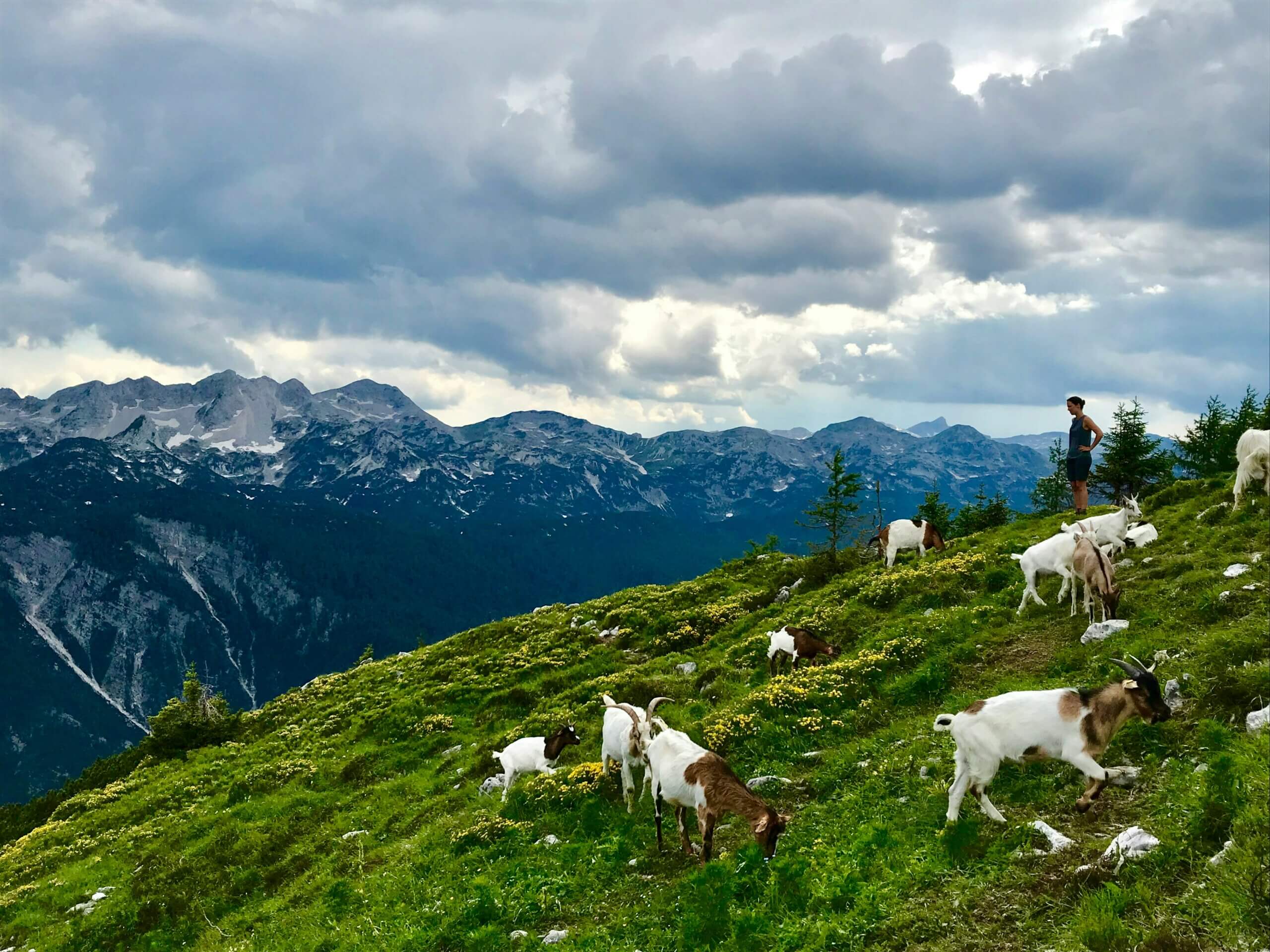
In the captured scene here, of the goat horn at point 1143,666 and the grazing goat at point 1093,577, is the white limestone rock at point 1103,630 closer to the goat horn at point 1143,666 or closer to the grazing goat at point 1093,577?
the grazing goat at point 1093,577

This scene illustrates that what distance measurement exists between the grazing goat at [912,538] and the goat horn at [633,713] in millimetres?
16501

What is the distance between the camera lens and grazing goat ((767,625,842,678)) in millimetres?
19312

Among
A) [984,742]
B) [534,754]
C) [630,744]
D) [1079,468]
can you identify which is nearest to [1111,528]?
[1079,468]

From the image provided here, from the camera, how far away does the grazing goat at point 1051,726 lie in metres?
9.55

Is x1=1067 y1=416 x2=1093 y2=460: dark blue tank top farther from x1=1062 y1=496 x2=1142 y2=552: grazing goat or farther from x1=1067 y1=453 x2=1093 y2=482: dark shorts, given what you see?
x1=1062 y1=496 x2=1142 y2=552: grazing goat

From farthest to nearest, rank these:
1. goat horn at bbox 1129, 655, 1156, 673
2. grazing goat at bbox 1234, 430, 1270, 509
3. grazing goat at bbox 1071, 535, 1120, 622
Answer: grazing goat at bbox 1234, 430, 1270, 509
grazing goat at bbox 1071, 535, 1120, 622
goat horn at bbox 1129, 655, 1156, 673

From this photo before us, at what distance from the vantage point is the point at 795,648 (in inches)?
769

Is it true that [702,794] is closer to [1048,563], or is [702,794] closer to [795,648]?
[795,648]

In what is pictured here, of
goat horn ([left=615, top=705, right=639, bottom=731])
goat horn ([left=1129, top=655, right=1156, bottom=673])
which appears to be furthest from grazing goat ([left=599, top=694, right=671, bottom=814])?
goat horn ([left=1129, top=655, right=1156, bottom=673])

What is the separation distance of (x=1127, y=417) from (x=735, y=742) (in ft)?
192

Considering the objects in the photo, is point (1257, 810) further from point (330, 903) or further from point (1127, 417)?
point (1127, 417)

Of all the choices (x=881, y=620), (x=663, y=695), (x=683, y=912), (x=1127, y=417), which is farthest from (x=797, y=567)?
(x=1127, y=417)

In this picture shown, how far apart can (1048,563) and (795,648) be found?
664 cm

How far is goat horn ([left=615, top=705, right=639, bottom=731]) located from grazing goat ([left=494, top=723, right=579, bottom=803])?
3960 millimetres
